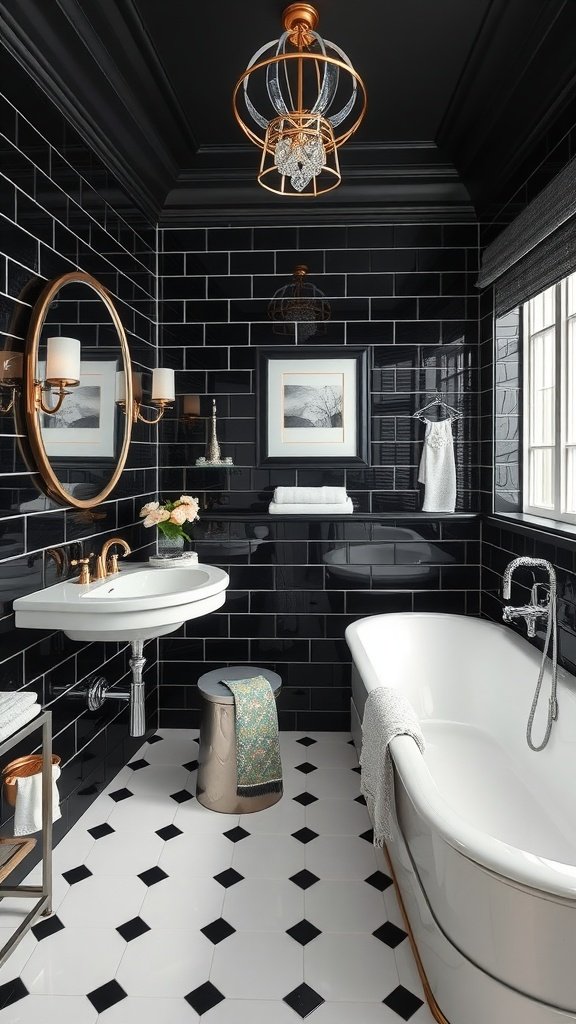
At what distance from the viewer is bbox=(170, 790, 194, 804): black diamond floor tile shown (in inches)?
105

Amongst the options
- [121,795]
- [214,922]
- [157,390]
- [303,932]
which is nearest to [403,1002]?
[303,932]

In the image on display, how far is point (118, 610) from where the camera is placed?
80.1 inches

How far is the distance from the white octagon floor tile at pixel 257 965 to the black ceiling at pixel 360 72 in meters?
2.78

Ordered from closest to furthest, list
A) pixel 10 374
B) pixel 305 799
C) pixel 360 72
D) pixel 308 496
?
pixel 10 374
pixel 360 72
pixel 305 799
pixel 308 496

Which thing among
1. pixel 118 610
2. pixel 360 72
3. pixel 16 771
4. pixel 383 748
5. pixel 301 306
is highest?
pixel 360 72

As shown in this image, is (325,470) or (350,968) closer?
(350,968)

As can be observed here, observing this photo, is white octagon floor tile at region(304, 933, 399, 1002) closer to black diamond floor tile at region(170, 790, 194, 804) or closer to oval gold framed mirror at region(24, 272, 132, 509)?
black diamond floor tile at region(170, 790, 194, 804)

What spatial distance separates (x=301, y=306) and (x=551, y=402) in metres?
1.35

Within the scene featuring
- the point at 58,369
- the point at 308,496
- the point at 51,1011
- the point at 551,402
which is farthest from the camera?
the point at 308,496

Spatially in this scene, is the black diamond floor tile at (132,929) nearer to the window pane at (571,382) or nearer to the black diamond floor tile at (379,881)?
the black diamond floor tile at (379,881)

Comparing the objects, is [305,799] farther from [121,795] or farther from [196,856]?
[121,795]

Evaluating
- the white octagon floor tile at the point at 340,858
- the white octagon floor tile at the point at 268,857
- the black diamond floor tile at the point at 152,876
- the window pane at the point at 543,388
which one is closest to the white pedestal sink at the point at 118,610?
the black diamond floor tile at the point at 152,876

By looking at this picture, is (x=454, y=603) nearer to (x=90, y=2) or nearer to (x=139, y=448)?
(x=139, y=448)

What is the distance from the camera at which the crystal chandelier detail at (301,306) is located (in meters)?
3.33
